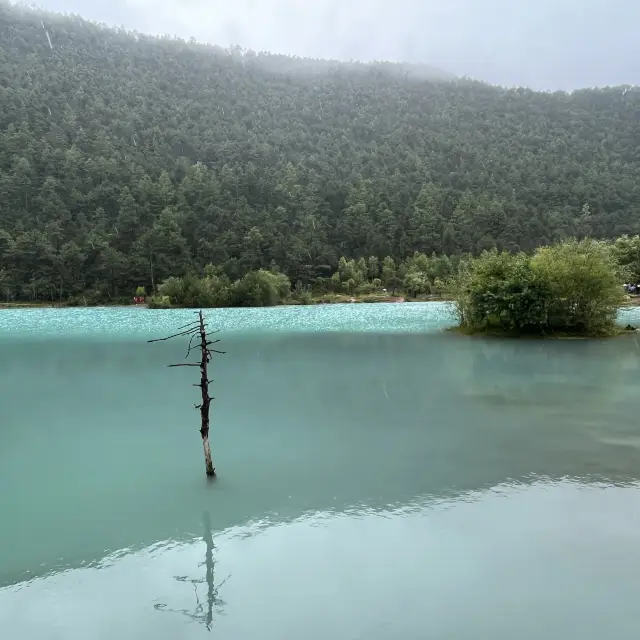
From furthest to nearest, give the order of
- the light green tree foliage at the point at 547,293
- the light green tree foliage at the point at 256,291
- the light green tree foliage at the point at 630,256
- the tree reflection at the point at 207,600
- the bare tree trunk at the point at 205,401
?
the light green tree foliage at the point at 256,291, the light green tree foliage at the point at 630,256, the light green tree foliage at the point at 547,293, the bare tree trunk at the point at 205,401, the tree reflection at the point at 207,600

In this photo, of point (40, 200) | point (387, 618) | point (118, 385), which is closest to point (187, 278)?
point (40, 200)

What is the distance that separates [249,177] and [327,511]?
472 feet

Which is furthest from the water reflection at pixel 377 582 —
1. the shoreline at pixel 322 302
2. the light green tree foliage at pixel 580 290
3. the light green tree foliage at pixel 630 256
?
the shoreline at pixel 322 302

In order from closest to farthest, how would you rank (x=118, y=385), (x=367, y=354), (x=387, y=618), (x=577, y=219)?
(x=387, y=618) → (x=118, y=385) → (x=367, y=354) → (x=577, y=219)

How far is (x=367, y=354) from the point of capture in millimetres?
37281

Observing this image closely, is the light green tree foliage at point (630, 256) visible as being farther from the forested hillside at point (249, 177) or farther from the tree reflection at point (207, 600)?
the tree reflection at point (207, 600)

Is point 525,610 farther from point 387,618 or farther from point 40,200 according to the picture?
point 40,200

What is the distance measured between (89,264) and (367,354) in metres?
102

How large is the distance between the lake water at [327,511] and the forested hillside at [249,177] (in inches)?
4095

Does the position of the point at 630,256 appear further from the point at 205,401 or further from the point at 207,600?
the point at 207,600

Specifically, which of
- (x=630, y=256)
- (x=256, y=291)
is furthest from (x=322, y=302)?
(x=630, y=256)

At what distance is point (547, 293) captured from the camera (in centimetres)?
4112

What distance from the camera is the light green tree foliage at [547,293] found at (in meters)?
40.8

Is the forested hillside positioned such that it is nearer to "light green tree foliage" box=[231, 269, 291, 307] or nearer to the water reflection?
"light green tree foliage" box=[231, 269, 291, 307]
